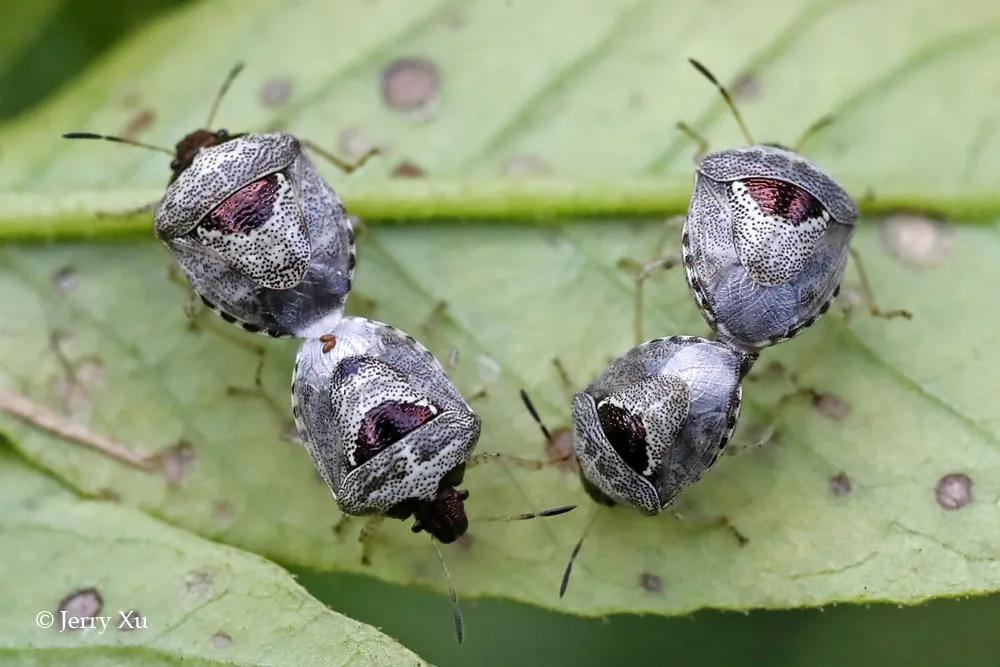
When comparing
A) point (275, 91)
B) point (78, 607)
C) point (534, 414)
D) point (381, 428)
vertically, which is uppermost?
point (275, 91)

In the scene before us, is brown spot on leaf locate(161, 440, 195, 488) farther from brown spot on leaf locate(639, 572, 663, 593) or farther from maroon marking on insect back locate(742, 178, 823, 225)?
maroon marking on insect back locate(742, 178, 823, 225)

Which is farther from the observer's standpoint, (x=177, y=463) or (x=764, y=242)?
(x=177, y=463)

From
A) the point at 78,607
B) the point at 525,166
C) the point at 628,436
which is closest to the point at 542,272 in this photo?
the point at 525,166

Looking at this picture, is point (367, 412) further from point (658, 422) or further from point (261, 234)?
point (658, 422)

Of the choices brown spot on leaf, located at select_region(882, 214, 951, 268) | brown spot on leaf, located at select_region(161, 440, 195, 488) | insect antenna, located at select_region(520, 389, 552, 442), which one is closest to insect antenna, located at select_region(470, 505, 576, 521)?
insect antenna, located at select_region(520, 389, 552, 442)

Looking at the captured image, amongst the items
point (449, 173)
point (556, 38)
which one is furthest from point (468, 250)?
point (556, 38)

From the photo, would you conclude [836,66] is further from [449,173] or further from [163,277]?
[163,277]

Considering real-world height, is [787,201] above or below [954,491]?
above

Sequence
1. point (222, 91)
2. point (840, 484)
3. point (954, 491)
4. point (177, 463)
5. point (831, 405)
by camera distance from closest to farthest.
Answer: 1. point (954, 491)
2. point (840, 484)
3. point (831, 405)
4. point (177, 463)
5. point (222, 91)
